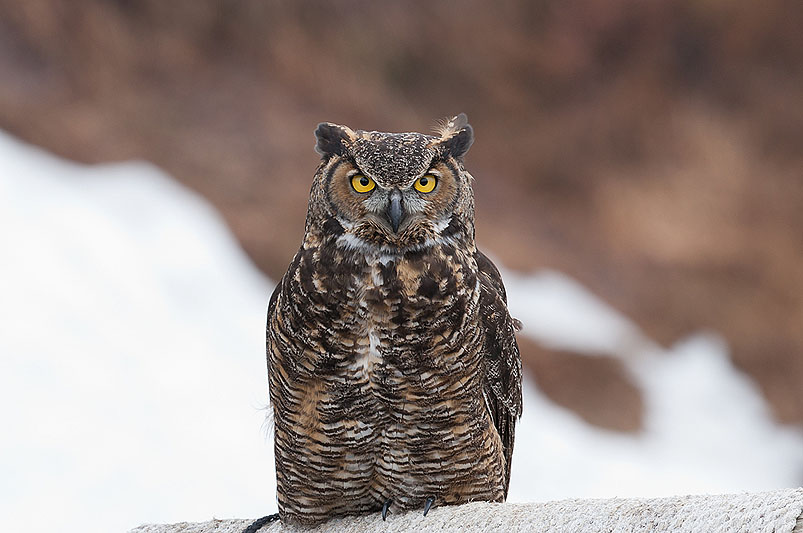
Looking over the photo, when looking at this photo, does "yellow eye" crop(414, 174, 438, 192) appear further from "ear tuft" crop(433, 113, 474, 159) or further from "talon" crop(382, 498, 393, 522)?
"talon" crop(382, 498, 393, 522)

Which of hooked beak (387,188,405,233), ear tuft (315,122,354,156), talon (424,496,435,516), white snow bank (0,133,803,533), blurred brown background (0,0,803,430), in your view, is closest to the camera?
hooked beak (387,188,405,233)

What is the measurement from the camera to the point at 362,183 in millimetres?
2170

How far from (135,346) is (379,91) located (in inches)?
144

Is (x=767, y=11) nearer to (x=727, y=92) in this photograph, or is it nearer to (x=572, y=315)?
(x=727, y=92)

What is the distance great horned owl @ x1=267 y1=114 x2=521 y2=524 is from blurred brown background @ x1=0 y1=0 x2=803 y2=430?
18.6ft

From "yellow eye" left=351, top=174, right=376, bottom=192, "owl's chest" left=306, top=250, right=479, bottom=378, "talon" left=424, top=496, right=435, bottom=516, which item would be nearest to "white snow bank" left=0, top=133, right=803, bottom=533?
"talon" left=424, top=496, right=435, bottom=516

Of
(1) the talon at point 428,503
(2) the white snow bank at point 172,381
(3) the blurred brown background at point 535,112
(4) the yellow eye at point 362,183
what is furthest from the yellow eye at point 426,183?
(3) the blurred brown background at point 535,112

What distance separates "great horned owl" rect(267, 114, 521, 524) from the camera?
2180 millimetres

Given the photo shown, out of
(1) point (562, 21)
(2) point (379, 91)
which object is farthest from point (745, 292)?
(2) point (379, 91)

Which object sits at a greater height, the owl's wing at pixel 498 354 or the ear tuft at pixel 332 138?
the ear tuft at pixel 332 138

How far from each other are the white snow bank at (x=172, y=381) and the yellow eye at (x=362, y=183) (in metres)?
3.28

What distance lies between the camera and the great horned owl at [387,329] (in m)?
2.18

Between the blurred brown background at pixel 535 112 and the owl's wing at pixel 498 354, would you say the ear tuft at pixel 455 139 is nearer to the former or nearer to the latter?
the owl's wing at pixel 498 354

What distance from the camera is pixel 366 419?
2.32m
